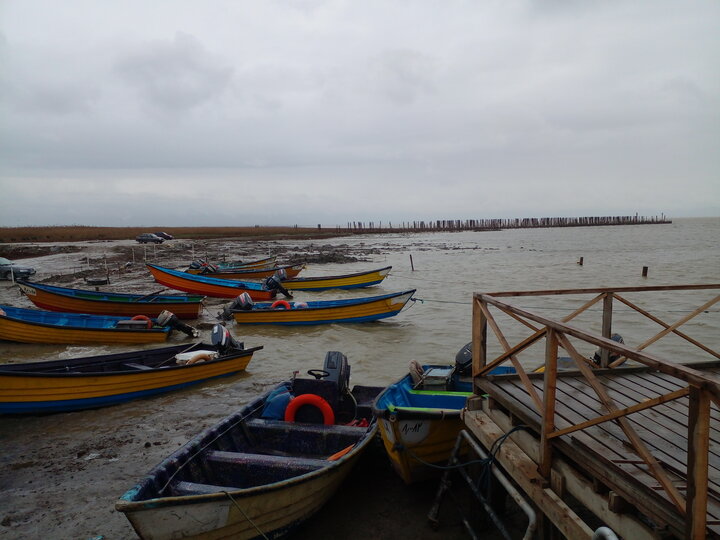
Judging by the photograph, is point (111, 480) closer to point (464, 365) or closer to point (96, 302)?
→ point (464, 365)

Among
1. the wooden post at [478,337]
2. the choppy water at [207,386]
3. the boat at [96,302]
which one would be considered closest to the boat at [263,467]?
the choppy water at [207,386]

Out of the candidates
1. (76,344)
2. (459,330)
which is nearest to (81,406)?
(76,344)

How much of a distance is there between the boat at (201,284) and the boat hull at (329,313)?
5.83m

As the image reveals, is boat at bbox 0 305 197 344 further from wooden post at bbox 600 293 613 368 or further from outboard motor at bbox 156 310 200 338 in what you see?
wooden post at bbox 600 293 613 368

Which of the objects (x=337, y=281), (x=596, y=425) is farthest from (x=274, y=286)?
(x=596, y=425)

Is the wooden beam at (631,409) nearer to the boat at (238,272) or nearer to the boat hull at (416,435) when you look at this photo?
the boat hull at (416,435)

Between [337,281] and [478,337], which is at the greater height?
[478,337]

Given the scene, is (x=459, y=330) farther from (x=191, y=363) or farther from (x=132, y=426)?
(x=132, y=426)

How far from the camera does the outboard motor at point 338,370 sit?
271 inches

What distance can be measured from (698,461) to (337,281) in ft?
73.0

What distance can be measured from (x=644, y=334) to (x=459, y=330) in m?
6.30

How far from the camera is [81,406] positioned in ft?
27.8

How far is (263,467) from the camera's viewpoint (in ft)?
16.7

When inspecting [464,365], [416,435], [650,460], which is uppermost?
[650,460]
